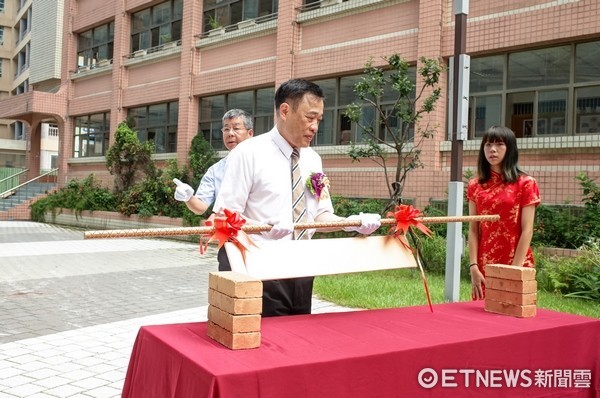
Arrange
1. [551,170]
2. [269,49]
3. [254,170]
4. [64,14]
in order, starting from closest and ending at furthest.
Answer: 1. [254,170]
2. [551,170]
3. [269,49]
4. [64,14]

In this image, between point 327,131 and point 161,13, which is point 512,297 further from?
point 161,13

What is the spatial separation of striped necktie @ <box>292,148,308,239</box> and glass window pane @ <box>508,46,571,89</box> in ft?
30.1

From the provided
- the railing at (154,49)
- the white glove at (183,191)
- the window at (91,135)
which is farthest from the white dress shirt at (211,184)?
the window at (91,135)

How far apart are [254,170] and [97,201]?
63.9 feet

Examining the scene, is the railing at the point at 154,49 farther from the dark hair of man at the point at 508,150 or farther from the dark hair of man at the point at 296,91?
the dark hair of man at the point at 296,91

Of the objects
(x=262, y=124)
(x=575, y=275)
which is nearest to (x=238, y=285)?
(x=575, y=275)

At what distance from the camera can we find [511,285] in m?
2.90

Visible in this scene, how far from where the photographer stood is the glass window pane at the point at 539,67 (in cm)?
1075

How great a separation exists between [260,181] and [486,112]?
982 centimetres

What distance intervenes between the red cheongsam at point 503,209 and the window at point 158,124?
55.5 feet

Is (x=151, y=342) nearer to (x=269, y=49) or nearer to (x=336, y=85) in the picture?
(x=336, y=85)

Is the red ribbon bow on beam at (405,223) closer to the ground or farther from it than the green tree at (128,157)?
closer to the ground

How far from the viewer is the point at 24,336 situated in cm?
560

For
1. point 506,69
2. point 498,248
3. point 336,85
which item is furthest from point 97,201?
point 498,248
